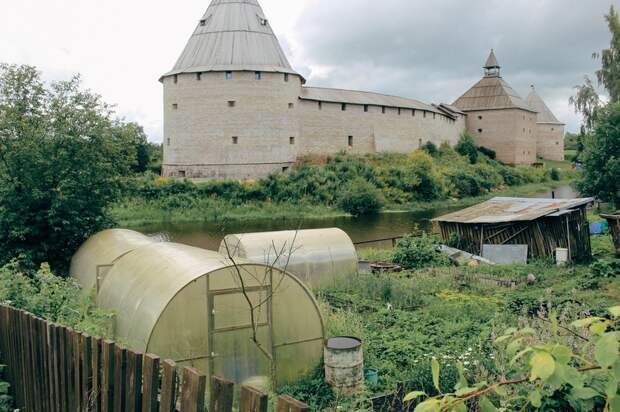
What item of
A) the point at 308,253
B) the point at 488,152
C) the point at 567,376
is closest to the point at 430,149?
the point at 488,152

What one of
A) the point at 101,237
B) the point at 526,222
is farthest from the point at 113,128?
the point at 526,222

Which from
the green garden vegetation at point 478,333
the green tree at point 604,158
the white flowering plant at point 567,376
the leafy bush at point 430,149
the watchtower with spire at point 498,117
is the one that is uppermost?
the watchtower with spire at point 498,117

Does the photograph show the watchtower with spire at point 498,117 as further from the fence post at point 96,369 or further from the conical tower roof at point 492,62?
the fence post at point 96,369

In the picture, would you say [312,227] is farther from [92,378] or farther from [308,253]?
[92,378]

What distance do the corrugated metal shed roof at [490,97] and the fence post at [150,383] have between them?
5369 cm

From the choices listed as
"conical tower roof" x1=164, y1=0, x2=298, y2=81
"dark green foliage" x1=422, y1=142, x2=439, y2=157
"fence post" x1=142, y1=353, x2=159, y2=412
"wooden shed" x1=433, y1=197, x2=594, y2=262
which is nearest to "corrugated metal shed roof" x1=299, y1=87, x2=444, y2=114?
"conical tower roof" x1=164, y1=0, x2=298, y2=81

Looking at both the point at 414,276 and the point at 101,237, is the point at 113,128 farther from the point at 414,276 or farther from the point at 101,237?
the point at 414,276

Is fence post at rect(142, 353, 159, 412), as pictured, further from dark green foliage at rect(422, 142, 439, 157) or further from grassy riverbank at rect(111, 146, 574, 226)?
dark green foliage at rect(422, 142, 439, 157)

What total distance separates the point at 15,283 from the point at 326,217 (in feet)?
84.4

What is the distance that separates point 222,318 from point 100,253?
14.6ft

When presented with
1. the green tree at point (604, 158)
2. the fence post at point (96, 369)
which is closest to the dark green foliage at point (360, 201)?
the green tree at point (604, 158)

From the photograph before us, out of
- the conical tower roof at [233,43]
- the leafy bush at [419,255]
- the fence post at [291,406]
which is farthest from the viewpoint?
the conical tower roof at [233,43]

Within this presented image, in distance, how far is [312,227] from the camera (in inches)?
1064

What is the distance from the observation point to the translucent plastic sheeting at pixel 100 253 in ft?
28.1
